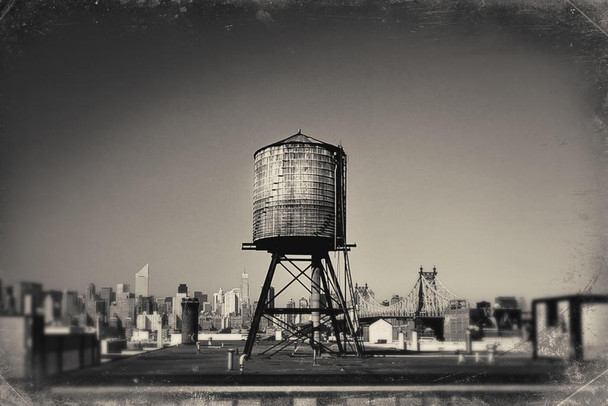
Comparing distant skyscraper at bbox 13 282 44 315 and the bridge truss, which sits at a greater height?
distant skyscraper at bbox 13 282 44 315

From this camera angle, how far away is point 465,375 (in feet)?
56.2

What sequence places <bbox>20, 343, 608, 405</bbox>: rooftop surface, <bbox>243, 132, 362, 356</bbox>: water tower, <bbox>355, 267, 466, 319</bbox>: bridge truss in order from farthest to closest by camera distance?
Result: <bbox>355, 267, 466, 319</bbox>: bridge truss < <bbox>243, 132, 362, 356</bbox>: water tower < <bbox>20, 343, 608, 405</bbox>: rooftop surface

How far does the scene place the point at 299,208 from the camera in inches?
1008

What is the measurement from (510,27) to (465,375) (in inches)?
363

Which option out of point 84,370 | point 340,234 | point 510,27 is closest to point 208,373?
point 84,370

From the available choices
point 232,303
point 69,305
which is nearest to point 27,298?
point 69,305

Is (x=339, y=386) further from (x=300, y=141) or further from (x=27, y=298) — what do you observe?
(x=300, y=141)

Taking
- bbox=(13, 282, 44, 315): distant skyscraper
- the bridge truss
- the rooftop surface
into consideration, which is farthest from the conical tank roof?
the bridge truss

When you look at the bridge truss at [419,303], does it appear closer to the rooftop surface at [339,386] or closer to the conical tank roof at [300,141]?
the conical tank roof at [300,141]

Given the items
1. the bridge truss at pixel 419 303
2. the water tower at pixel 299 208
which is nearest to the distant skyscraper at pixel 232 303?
the bridge truss at pixel 419 303

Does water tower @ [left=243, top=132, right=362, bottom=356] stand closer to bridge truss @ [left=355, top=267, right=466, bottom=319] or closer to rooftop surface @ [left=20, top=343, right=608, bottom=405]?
rooftop surface @ [left=20, top=343, right=608, bottom=405]

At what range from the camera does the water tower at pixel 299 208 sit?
84.2 ft

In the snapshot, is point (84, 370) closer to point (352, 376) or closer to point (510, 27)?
point (352, 376)

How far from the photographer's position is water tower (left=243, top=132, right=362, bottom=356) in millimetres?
25672
